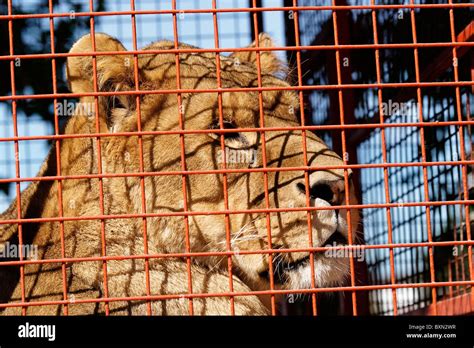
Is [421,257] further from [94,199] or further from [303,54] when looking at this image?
[94,199]

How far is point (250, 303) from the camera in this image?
4.68 m

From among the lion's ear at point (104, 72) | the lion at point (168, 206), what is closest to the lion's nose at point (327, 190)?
the lion at point (168, 206)

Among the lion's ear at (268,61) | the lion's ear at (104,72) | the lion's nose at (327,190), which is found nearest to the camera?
the lion's nose at (327,190)

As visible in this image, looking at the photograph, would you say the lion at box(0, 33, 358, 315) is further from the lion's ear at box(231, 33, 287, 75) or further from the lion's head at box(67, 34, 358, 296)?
the lion's ear at box(231, 33, 287, 75)

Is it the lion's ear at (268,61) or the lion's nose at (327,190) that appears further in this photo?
the lion's ear at (268,61)

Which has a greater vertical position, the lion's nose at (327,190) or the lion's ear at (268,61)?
the lion's ear at (268,61)

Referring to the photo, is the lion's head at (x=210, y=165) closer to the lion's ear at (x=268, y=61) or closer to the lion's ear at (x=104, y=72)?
the lion's ear at (x=104, y=72)

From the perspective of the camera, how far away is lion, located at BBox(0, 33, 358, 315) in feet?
14.5

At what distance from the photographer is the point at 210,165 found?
4.74 meters

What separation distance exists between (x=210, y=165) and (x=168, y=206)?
0.36 meters

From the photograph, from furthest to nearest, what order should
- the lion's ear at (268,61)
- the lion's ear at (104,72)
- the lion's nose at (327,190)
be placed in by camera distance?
1. the lion's ear at (268,61)
2. the lion's ear at (104,72)
3. the lion's nose at (327,190)

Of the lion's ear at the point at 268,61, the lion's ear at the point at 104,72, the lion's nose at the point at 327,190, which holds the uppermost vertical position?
the lion's ear at the point at 268,61

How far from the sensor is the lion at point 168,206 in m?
4.43

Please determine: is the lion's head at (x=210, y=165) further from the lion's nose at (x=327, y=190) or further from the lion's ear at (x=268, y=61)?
the lion's ear at (x=268, y=61)
